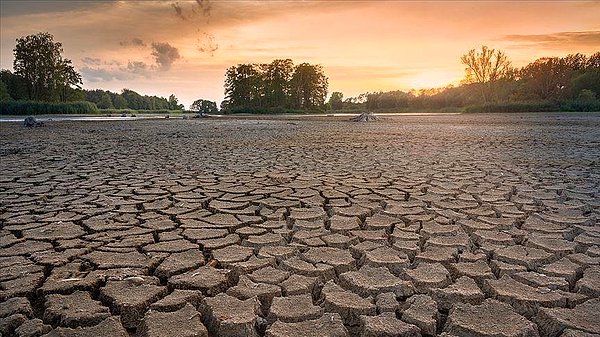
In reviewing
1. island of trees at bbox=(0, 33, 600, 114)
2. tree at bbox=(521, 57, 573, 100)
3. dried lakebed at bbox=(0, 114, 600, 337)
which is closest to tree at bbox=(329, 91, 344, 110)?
island of trees at bbox=(0, 33, 600, 114)

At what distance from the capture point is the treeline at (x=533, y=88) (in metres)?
35.3

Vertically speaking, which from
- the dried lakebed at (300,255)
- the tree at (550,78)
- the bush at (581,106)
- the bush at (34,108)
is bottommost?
the dried lakebed at (300,255)

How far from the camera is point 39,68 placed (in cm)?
4069

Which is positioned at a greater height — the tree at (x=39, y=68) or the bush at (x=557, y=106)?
the tree at (x=39, y=68)

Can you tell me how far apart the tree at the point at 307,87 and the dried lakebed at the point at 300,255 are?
164 ft

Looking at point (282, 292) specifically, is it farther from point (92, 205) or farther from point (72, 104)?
point (72, 104)

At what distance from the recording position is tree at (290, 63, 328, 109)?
54.0 m

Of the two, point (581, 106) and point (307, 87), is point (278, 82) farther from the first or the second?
point (581, 106)

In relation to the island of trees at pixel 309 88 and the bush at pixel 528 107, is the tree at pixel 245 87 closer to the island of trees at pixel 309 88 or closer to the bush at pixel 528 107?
the island of trees at pixel 309 88

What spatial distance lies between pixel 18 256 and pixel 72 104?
40089 millimetres

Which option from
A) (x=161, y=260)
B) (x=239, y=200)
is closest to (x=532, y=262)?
(x=161, y=260)

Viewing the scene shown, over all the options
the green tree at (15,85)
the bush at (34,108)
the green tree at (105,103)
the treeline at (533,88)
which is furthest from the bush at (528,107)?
the green tree at (105,103)

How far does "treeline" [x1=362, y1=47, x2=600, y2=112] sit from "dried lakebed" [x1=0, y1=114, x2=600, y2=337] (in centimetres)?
3547

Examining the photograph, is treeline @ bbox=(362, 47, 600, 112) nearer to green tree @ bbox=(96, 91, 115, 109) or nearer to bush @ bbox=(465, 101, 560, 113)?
bush @ bbox=(465, 101, 560, 113)
